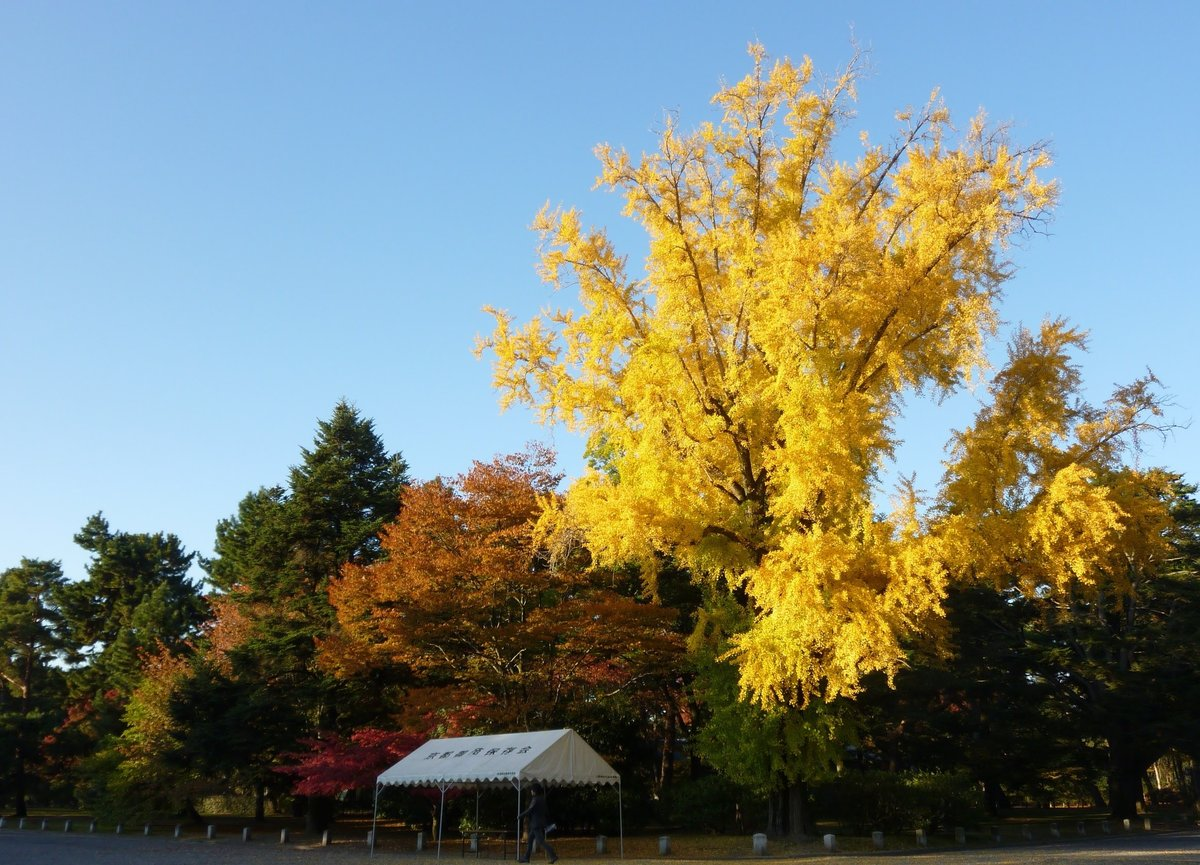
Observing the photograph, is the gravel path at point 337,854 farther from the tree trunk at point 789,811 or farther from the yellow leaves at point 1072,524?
the yellow leaves at point 1072,524

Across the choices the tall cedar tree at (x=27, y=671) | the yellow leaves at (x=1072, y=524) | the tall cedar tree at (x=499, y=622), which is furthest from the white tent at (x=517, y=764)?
the tall cedar tree at (x=27, y=671)

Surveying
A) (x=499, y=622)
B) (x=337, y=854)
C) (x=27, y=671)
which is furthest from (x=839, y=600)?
(x=27, y=671)

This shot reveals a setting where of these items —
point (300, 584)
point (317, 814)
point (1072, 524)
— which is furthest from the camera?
point (300, 584)

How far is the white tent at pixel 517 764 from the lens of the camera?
1438 cm

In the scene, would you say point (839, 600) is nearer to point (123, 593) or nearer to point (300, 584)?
point (300, 584)

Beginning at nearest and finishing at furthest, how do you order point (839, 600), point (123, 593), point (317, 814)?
point (839, 600) → point (317, 814) → point (123, 593)

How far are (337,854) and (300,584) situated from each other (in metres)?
13.7

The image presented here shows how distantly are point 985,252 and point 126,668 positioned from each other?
3923cm

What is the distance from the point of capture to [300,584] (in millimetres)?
29984

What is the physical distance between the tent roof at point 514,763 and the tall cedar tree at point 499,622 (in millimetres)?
3079

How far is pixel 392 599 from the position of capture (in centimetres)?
2048

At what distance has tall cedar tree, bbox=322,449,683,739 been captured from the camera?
754 inches

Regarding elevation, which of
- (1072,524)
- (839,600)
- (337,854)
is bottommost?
(337,854)

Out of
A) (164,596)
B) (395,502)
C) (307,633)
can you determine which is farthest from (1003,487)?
(164,596)
